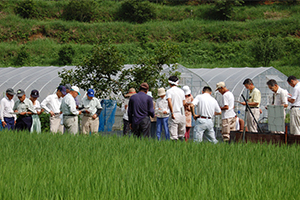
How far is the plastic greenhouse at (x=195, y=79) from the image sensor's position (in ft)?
48.9

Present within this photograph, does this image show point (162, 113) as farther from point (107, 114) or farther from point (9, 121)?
point (107, 114)

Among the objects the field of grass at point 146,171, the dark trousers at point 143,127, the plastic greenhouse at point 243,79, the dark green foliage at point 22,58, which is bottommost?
the field of grass at point 146,171

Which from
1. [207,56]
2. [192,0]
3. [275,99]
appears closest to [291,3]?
[192,0]

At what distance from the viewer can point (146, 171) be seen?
402cm

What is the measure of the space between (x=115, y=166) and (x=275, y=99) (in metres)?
4.93

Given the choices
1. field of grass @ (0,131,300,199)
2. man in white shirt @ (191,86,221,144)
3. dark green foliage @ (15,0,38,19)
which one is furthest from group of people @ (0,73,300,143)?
dark green foliage @ (15,0,38,19)

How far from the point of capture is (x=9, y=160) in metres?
4.39

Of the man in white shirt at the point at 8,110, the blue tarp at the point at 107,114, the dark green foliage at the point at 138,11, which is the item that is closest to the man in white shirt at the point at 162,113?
the man in white shirt at the point at 8,110

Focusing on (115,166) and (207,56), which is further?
(207,56)

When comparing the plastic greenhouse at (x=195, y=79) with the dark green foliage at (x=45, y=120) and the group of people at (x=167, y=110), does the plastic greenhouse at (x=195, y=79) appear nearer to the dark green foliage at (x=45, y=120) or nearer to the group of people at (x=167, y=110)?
the dark green foliage at (x=45, y=120)

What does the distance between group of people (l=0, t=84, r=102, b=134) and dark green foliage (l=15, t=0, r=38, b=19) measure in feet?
115

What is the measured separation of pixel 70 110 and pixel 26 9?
37.6 m

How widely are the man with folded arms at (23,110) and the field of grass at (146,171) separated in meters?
2.29

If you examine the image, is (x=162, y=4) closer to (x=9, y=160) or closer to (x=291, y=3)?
(x=291, y=3)
